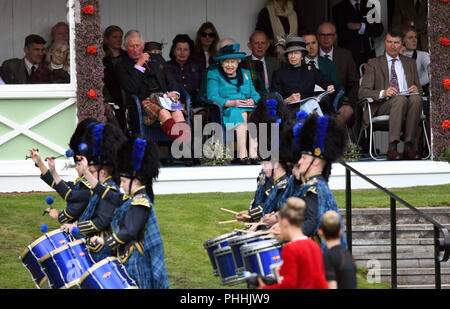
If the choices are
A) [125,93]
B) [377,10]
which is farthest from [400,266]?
[377,10]

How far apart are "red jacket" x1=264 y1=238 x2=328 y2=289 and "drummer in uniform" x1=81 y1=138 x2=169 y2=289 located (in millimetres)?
1539

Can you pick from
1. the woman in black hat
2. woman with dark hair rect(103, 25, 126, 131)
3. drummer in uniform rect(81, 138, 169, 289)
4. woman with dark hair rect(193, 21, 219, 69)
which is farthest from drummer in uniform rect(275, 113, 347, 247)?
woman with dark hair rect(193, 21, 219, 69)

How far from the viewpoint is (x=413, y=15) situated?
16.1m

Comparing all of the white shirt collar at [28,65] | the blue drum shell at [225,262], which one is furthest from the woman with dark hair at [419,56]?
the blue drum shell at [225,262]

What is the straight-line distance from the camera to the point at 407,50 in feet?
50.2

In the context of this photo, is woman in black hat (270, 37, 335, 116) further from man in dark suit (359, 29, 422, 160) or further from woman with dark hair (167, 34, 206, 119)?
woman with dark hair (167, 34, 206, 119)

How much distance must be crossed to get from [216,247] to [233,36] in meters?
9.43

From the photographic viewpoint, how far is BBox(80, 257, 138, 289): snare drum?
6.85 m

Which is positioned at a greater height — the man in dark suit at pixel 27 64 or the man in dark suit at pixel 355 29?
the man in dark suit at pixel 355 29

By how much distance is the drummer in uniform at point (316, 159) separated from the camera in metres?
7.39

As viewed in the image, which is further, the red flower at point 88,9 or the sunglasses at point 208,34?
the sunglasses at point 208,34

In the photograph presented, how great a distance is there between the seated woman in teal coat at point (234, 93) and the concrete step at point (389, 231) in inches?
101

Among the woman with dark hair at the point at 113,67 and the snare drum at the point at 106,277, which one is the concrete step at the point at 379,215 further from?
the snare drum at the point at 106,277

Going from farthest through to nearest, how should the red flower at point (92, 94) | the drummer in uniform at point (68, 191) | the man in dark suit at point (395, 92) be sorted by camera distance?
the man in dark suit at point (395, 92) → the red flower at point (92, 94) → the drummer in uniform at point (68, 191)
